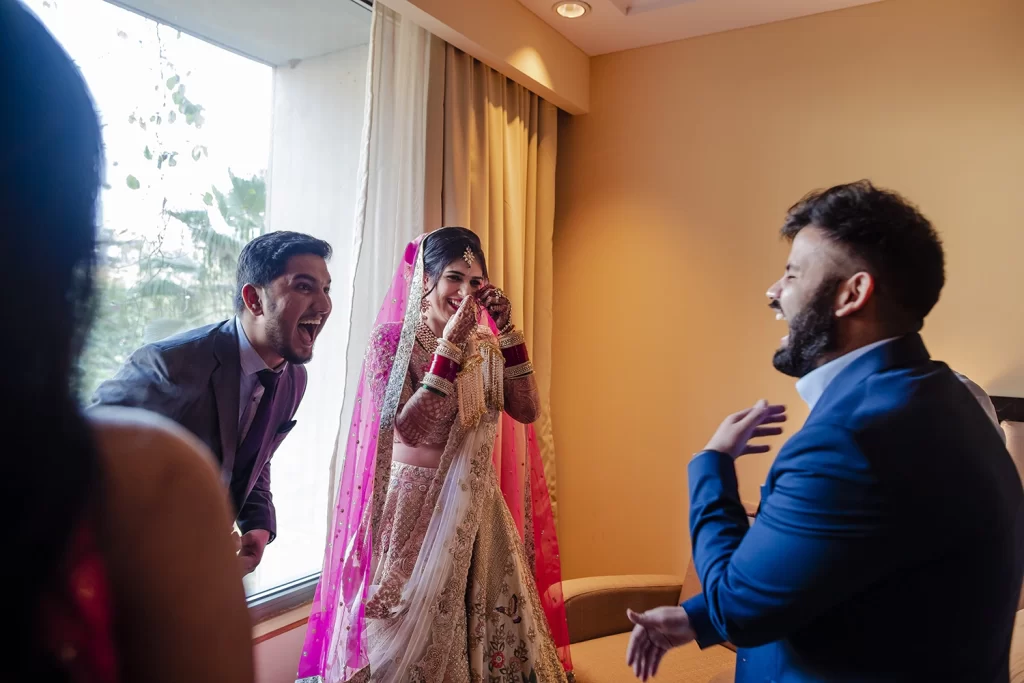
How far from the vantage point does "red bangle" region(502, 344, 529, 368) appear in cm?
202

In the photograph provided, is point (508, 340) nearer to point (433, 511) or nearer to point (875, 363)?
point (433, 511)

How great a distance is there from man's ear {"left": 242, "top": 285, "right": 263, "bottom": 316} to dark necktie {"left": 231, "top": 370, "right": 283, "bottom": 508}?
0.13 metres

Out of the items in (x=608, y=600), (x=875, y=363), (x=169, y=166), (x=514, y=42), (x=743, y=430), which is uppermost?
(x=514, y=42)

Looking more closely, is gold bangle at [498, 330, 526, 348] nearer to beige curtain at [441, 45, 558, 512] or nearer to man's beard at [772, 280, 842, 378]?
beige curtain at [441, 45, 558, 512]

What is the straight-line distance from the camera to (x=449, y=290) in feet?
6.41

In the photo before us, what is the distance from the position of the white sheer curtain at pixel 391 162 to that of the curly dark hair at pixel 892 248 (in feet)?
5.01

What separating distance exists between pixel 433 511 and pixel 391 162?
3.99 ft

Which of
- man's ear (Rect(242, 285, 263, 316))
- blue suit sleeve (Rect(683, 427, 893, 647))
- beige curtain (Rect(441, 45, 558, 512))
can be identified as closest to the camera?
blue suit sleeve (Rect(683, 427, 893, 647))

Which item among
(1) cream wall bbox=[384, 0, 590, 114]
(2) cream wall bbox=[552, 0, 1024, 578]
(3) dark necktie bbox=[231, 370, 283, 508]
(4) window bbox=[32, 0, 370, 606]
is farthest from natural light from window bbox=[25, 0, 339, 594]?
(2) cream wall bbox=[552, 0, 1024, 578]

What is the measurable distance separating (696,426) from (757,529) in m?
2.02

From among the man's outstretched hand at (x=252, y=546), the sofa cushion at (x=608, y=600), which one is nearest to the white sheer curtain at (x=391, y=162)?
the man's outstretched hand at (x=252, y=546)

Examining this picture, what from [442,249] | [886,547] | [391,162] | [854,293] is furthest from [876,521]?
[391,162]

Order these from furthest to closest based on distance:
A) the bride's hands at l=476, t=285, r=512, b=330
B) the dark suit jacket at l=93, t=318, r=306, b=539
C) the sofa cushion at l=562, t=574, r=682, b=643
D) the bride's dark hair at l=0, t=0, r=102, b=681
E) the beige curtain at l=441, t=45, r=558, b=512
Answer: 1. the beige curtain at l=441, t=45, r=558, b=512
2. the sofa cushion at l=562, t=574, r=682, b=643
3. the bride's hands at l=476, t=285, r=512, b=330
4. the dark suit jacket at l=93, t=318, r=306, b=539
5. the bride's dark hair at l=0, t=0, r=102, b=681

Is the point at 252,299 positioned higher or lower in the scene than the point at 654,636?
higher
